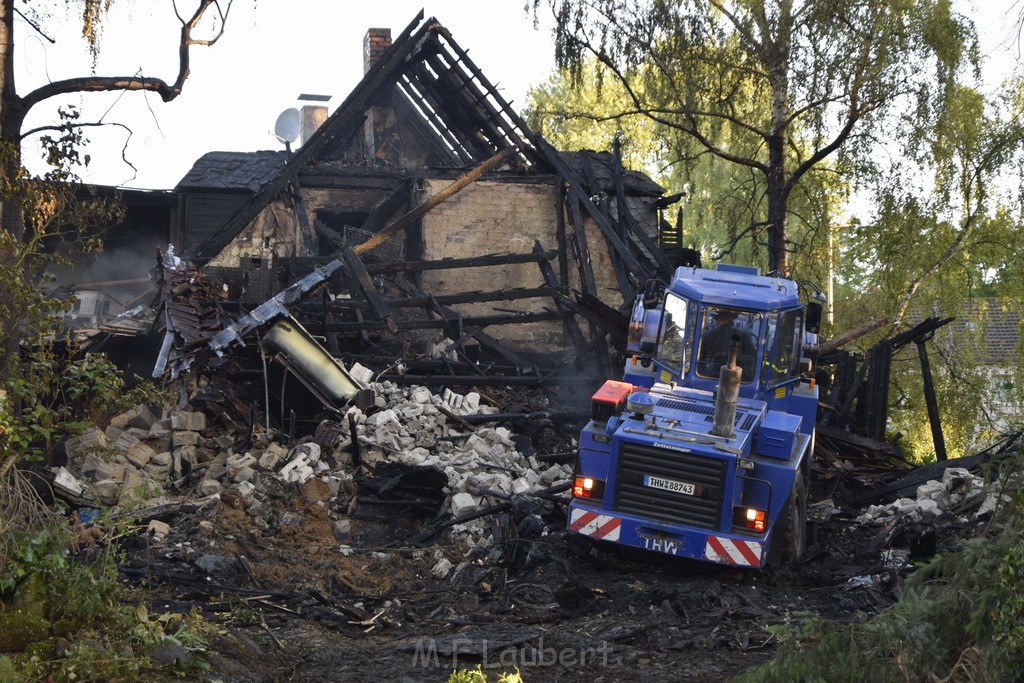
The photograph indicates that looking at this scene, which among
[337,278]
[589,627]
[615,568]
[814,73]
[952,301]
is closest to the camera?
[589,627]

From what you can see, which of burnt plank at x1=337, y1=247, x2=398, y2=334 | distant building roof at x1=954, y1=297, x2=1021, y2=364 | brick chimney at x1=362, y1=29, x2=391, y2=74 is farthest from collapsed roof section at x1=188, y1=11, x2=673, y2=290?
distant building roof at x1=954, y1=297, x2=1021, y2=364

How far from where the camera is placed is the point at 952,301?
2416 cm

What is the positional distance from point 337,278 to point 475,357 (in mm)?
2781

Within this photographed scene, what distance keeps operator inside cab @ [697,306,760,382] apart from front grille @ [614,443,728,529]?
78.6 inches

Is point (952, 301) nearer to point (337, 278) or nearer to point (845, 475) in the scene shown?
point (845, 475)

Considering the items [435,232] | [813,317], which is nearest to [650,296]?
[813,317]

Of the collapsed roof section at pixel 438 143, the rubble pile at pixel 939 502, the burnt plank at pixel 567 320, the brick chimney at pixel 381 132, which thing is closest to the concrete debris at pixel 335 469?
the burnt plank at pixel 567 320

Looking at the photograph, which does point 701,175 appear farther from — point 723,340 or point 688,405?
point 688,405

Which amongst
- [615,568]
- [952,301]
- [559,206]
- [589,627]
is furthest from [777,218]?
[589,627]

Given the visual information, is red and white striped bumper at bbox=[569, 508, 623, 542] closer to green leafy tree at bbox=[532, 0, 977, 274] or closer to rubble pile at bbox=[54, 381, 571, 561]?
rubble pile at bbox=[54, 381, 571, 561]

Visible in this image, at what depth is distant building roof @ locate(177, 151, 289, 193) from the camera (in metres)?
23.3

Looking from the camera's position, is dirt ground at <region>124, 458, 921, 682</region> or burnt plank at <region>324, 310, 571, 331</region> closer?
dirt ground at <region>124, 458, 921, 682</region>

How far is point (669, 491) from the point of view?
997 cm

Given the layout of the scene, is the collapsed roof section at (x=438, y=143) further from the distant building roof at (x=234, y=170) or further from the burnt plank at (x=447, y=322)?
the burnt plank at (x=447, y=322)
